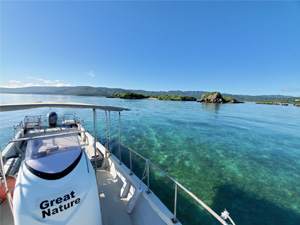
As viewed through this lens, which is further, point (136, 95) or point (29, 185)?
point (136, 95)

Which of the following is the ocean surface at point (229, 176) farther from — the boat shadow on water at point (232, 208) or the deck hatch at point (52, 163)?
the deck hatch at point (52, 163)

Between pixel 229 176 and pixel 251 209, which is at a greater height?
pixel 229 176

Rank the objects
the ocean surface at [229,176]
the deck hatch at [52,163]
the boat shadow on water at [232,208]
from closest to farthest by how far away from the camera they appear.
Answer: the deck hatch at [52,163], the boat shadow on water at [232,208], the ocean surface at [229,176]

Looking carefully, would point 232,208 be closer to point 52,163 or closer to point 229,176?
point 229,176

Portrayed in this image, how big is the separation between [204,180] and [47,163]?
6078 millimetres

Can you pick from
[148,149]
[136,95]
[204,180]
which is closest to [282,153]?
[204,180]

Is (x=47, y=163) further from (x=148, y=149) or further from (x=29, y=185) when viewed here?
(x=148, y=149)

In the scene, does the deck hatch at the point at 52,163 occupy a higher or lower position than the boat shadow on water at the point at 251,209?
higher

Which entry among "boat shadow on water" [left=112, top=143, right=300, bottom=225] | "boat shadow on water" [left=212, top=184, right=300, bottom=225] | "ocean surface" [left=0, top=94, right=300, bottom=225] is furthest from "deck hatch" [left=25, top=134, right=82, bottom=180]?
"boat shadow on water" [left=212, top=184, right=300, bottom=225]

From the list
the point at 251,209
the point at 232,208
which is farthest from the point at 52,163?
the point at 251,209

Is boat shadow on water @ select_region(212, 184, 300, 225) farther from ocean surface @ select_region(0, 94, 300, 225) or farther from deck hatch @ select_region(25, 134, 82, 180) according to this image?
deck hatch @ select_region(25, 134, 82, 180)

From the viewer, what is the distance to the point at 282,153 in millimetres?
8984

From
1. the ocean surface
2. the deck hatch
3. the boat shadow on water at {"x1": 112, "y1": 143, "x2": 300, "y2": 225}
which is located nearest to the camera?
the deck hatch

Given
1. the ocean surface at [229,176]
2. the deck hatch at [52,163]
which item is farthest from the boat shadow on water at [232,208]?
the deck hatch at [52,163]
